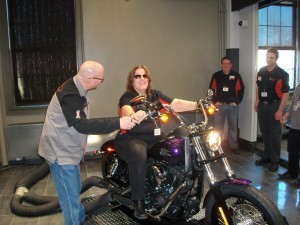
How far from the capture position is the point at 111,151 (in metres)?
3.08

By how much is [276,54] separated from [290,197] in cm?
192

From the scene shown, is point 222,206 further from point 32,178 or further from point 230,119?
point 230,119

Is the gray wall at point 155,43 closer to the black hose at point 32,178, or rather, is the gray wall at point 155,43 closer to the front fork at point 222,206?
the black hose at point 32,178

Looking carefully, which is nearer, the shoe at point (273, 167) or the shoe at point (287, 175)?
the shoe at point (287, 175)

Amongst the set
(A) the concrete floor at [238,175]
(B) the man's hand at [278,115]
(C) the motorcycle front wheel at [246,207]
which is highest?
(B) the man's hand at [278,115]

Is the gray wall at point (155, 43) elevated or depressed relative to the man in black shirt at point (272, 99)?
elevated

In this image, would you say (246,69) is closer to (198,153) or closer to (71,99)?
(198,153)

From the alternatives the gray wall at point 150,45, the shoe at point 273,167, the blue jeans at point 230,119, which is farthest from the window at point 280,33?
Result: the shoe at point 273,167

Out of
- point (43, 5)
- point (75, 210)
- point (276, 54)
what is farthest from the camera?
point (43, 5)

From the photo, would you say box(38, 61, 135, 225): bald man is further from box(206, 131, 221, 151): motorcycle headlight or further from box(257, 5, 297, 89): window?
box(257, 5, 297, 89): window

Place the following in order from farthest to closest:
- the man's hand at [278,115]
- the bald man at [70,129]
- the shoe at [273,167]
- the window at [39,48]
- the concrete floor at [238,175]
Result: the window at [39,48]
the shoe at [273,167]
the man's hand at [278,115]
the concrete floor at [238,175]
the bald man at [70,129]

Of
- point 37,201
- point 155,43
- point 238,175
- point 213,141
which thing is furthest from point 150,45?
A: point 213,141

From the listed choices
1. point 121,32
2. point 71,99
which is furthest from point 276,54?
point 71,99

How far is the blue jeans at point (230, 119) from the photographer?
5.27 metres
